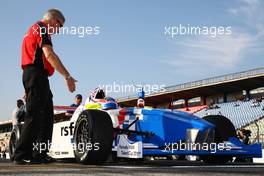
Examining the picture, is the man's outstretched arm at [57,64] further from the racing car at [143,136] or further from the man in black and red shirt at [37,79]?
the racing car at [143,136]

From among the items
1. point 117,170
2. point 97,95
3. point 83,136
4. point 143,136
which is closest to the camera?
point 117,170

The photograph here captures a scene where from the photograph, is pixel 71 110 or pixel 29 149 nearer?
pixel 29 149

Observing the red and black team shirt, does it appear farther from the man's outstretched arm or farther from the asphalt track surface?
the asphalt track surface

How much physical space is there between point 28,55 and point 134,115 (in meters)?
1.89

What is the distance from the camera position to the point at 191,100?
136ft

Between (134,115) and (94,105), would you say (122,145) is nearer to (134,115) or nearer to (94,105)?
(134,115)

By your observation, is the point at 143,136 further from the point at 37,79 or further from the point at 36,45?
the point at 36,45

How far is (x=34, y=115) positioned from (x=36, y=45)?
0.79 metres

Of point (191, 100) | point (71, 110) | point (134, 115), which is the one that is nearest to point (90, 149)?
point (134, 115)

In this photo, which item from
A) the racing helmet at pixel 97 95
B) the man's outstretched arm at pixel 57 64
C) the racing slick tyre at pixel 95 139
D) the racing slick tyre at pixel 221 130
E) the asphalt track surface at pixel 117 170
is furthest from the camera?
the racing helmet at pixel 97 95

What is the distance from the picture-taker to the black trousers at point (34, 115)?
4.70 metres

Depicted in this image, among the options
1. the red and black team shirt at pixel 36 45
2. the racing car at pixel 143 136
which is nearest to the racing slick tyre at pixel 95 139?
the racing car at pixel 143 136

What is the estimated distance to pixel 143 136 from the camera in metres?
5.83

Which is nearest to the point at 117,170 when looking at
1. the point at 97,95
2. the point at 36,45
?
the point at 36,45
